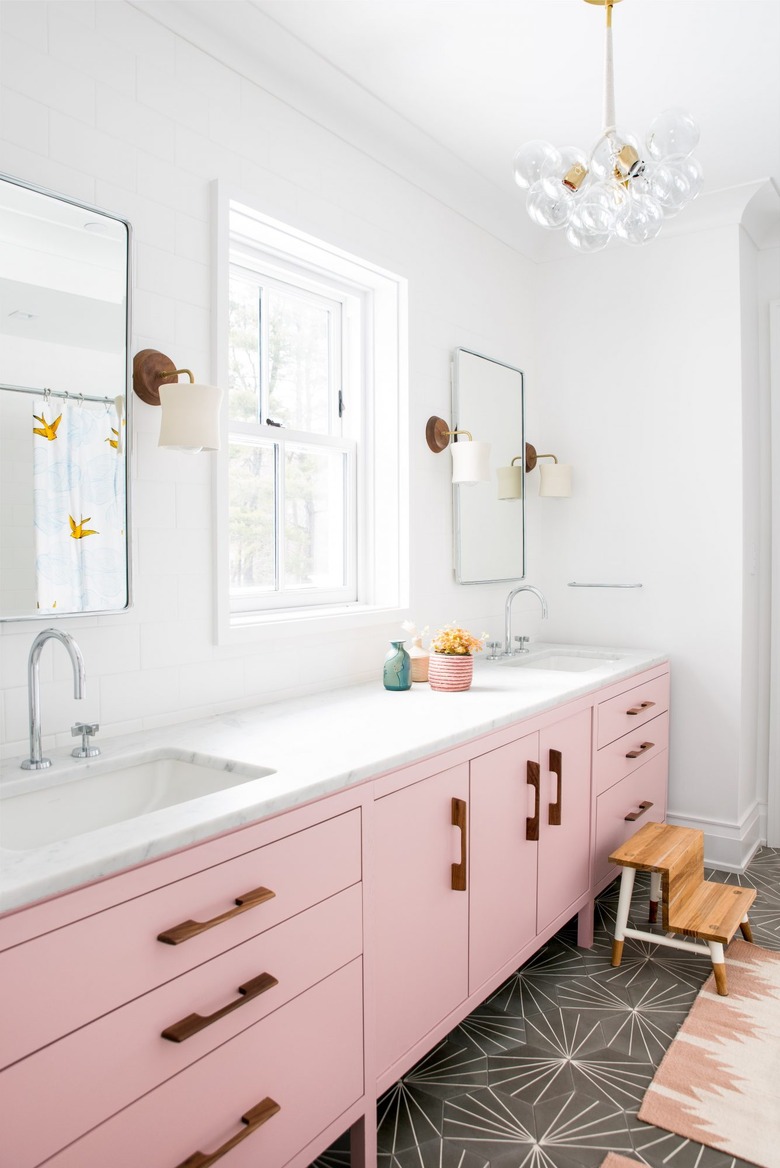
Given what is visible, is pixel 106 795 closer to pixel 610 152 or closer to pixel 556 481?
pixel 610 152

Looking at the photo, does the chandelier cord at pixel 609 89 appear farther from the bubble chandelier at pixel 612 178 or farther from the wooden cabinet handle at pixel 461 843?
the wooden cabinet handle at pixel 461 843

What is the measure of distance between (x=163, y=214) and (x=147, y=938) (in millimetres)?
1693

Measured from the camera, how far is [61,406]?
180 centimetres

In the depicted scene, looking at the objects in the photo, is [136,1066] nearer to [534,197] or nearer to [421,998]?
[421,998]

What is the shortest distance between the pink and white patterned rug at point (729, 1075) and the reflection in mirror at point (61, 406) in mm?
1801

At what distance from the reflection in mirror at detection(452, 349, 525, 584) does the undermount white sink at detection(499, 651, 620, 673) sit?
15.0 inches

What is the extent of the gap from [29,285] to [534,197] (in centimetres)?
115

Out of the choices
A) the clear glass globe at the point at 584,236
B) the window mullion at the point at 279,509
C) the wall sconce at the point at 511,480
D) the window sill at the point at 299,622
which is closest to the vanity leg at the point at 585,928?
the window sill at the point at 299,622

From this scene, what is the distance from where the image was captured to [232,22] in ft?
7.07

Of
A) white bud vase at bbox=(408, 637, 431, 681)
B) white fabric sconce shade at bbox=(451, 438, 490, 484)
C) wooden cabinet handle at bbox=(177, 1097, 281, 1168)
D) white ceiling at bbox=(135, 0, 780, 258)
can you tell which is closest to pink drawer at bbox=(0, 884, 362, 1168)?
wooden cabinet handle at bbox=(177, 1097, 281, 1168)

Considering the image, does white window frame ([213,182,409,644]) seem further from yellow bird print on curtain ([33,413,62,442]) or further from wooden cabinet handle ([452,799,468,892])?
yellow bird print on curtain ([33,413,62,442])

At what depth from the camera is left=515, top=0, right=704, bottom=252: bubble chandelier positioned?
5.92 feet

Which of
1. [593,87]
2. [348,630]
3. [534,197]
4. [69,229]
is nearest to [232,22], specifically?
[69,229]

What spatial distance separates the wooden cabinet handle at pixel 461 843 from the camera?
2018mm
